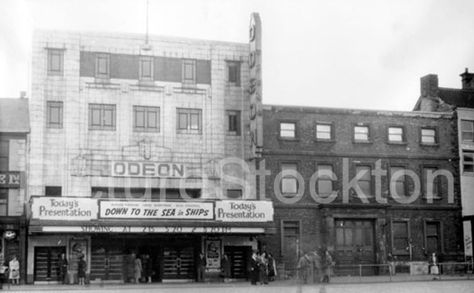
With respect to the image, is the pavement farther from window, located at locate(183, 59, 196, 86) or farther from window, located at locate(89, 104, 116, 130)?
window, located at locate(183, 59, 196, 86)

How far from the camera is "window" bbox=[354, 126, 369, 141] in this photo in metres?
46.3

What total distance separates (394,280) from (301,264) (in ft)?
15.9

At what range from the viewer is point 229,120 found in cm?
4372

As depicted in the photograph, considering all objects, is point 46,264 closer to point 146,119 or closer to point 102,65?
point 146,119

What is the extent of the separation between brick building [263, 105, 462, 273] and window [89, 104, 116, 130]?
890 cm

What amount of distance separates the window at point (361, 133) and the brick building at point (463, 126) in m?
6.40

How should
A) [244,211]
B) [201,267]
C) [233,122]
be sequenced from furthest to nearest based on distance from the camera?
[233,122]
[201,267]
[244,211]

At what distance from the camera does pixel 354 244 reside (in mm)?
45031

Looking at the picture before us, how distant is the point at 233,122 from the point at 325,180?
6690mm

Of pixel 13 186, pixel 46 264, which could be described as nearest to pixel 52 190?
pixel 13 186

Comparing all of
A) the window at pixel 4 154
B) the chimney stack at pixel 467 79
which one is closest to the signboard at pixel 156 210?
the window at pixel 4 154

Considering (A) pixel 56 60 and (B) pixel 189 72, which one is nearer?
(A) pixel 56 60

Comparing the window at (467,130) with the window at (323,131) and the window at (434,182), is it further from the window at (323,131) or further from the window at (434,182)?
the window at (323,131)

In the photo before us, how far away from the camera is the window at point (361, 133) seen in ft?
152
